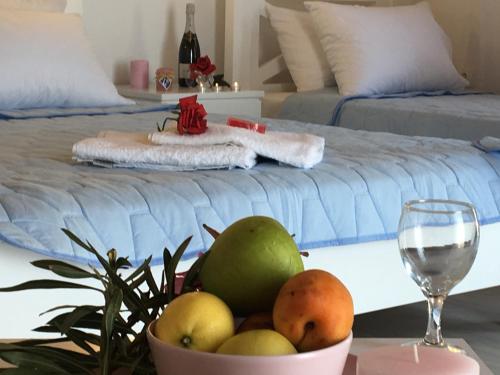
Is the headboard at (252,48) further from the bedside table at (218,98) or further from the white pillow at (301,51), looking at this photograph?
the bedside table at (218,98)

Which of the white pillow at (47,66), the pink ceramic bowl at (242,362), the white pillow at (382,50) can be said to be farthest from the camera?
the white pillow at (382,50)

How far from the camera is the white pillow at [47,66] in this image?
292 centimetres

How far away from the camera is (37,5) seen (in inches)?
130

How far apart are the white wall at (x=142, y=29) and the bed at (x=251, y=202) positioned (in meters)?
1.37

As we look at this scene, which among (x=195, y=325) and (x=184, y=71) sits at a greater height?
(x=195, y=325)

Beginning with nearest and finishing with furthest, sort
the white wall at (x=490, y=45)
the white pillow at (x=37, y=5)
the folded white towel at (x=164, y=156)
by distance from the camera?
the folded white towel at (x=164, y=156) → the white pillow at (x=37, y=5) → the white wall at (x=490, y=45)

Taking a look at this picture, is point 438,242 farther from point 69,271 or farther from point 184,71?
point 184,71

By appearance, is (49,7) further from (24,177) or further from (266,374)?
(266,374)

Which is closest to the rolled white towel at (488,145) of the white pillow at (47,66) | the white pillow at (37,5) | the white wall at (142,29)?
the white pillow at (47,66)

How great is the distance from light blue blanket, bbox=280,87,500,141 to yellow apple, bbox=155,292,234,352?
242cm

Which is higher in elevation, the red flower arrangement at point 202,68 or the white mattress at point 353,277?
the red flower arrangement at point 202,68

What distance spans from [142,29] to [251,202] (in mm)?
2253

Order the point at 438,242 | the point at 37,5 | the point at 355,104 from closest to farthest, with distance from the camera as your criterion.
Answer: the point at 438,242 < the point at 37,5 < the point at 355,104

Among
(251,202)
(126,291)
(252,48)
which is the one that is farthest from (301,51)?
(126,291)
